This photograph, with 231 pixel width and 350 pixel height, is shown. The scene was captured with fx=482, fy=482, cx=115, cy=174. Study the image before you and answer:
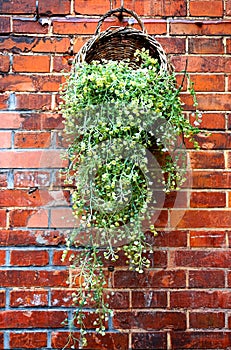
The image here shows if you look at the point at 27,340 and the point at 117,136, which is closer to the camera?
the point at 117,136

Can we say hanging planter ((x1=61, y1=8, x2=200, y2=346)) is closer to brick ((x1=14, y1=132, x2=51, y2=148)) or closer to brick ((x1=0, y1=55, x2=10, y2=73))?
brick ((x1=14, y1=132, x2=51, y2=148))

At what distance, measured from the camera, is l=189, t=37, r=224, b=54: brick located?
6.32 ft

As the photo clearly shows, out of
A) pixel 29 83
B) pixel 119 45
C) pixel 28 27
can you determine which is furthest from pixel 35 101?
pixel 119 45

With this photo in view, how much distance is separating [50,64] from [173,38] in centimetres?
50

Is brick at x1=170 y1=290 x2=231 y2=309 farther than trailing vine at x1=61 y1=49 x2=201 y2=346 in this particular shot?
Yes

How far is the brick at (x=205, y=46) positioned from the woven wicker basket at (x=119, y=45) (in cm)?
25

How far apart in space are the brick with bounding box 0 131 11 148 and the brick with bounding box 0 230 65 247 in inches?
13.3

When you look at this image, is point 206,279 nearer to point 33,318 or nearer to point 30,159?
point 33,318

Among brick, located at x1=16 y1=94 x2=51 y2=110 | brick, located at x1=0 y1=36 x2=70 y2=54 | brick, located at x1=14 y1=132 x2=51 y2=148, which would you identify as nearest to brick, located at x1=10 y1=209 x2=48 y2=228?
brick, located at x1=14 y1=132 x2=51 y2=148

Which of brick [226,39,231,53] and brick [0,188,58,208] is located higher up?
brick [226,39,231,53]

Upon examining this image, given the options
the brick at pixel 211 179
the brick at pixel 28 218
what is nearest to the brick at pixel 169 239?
the brick at pixel 211 179

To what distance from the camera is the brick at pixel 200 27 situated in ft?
6.33

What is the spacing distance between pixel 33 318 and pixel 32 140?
2.27ft

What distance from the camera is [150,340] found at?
1.86 metres
